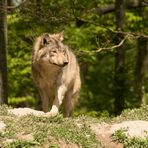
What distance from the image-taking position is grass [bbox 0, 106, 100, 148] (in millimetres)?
8445

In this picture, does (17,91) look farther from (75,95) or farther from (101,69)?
(101,69)

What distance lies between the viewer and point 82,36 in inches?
706

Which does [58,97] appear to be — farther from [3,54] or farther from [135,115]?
[3,54]

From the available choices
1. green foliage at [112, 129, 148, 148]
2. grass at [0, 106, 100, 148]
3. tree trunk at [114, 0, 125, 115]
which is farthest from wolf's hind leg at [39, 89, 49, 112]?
tree trunk at [114, 0, 125, 115]

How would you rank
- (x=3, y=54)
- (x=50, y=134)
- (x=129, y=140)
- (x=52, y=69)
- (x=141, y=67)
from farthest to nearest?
(x=141, y=67), (x=3, y=54), (x=52, y=69), (x=129, y=140), (x=50, y=134)

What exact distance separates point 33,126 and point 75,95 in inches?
137

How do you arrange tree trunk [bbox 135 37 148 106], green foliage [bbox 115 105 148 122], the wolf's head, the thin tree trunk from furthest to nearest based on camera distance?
tree trunk [bbox 135 37 148 106] → the thin tree trunk → the wolf's head → green foliage [bbox 115 105 148 122]

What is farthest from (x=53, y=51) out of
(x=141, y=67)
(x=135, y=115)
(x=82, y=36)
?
(x=141, y=67)

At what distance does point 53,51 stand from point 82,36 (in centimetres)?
685

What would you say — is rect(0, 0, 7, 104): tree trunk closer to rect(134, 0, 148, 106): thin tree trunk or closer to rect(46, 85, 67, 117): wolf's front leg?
rect(46, 85, 67, 117): wolf's front leg

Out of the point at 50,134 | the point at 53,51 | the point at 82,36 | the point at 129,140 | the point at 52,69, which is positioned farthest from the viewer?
the point at 82,36

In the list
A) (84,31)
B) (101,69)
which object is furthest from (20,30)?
(101,69)

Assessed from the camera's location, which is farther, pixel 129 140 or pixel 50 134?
pixel 129 140

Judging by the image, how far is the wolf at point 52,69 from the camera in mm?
11133
